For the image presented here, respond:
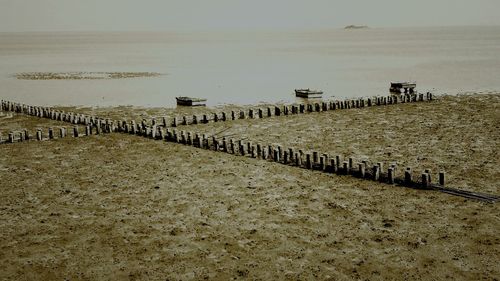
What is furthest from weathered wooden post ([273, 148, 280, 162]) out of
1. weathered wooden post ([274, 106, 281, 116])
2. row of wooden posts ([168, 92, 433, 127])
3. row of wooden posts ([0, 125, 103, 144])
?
weathered wooden post ([274, 106, 281, 116])

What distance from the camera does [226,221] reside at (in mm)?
15992

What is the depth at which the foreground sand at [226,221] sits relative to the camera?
42.6 ft

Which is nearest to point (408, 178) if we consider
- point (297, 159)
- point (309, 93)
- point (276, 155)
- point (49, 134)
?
point (297, 159)

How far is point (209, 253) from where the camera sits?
13828mm

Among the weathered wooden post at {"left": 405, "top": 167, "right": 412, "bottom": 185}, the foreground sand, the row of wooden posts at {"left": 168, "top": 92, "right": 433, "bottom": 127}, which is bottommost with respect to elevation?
the foreground sand

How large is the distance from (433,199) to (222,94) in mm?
36319

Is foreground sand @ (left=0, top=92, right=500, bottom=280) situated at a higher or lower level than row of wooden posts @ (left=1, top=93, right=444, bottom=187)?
lower

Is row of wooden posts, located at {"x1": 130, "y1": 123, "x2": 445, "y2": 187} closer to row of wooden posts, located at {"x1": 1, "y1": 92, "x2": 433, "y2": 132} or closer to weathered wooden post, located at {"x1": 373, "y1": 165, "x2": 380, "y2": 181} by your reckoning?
weathered wooden post, located at {"x1": 373, "y1": 165, "x2": 380, "y2": 181}

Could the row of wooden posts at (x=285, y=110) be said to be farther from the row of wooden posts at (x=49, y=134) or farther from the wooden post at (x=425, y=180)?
the wooden post at (x=425, y=180)

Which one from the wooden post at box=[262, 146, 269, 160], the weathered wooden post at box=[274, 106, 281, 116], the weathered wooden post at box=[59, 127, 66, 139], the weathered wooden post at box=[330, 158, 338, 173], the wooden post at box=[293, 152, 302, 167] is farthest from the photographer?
the weathered wooden post at box=[274, 106, 281, 116]

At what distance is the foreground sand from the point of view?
13.0 m

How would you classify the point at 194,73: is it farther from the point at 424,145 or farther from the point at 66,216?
the point at 66,216

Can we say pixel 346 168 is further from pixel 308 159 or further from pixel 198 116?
pixel 198 116

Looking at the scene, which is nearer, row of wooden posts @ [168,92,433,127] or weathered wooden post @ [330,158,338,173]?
weathered wooden post @ [330,158,338,173]
